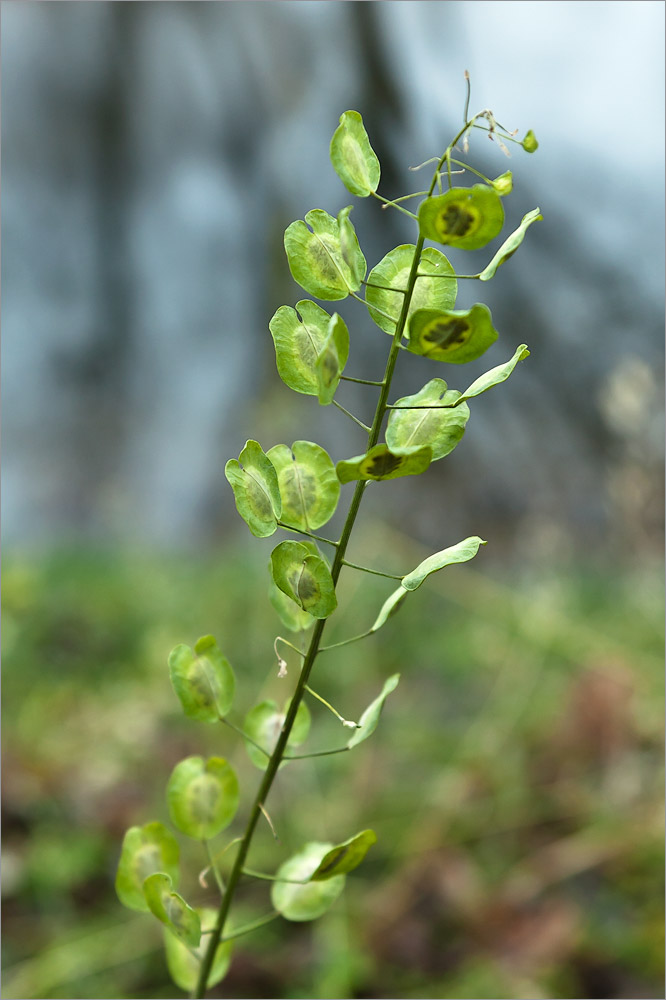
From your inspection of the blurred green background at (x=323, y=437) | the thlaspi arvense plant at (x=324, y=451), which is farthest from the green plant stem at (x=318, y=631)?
the blurred green background at (x=323, y=437)

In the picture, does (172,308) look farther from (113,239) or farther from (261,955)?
(261,955)

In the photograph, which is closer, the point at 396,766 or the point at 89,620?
the point at 396,766

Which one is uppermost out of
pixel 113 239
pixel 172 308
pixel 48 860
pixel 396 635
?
pixel 113 239

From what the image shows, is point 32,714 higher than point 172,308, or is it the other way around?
point 172,308

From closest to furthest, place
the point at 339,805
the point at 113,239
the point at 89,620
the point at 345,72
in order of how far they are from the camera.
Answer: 1. the point at 339,805
2. the point at 89,620
3. the point at 345,72
4. the point at 113,239

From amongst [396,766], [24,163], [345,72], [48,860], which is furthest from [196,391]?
[48,860]

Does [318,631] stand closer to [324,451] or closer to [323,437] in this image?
[324,451]

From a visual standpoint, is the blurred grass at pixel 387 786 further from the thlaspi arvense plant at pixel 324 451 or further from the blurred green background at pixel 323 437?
the thlaspi arvense plant at pixel 324 451
